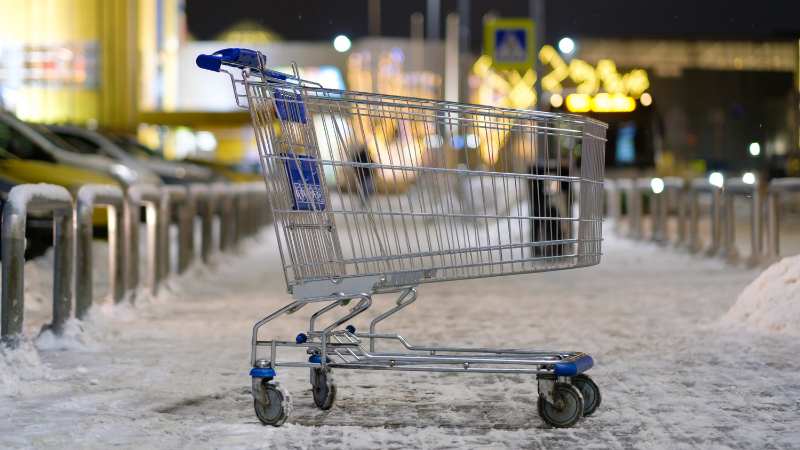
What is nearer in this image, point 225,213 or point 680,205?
point 225,213

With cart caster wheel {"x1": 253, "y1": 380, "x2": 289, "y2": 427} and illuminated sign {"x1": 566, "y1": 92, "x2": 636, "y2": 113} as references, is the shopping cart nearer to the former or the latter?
cart caster wheel {"x1": 253, "y1": 380, "x2": 289, "y2": 427}

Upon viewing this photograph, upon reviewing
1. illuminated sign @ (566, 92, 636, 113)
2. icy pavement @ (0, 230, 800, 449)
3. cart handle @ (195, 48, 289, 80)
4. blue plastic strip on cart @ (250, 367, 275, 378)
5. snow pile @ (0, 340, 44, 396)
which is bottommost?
icy pavement @ (0, 230, 800, 449)

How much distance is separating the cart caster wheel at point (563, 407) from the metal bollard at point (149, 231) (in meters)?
5.01

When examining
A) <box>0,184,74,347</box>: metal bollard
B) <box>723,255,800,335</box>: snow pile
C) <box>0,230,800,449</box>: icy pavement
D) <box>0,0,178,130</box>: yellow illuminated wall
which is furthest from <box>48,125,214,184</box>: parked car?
<box>0,0,178,130</box>: yellow illuminated wall

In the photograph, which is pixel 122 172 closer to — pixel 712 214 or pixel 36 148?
pixel 36 148

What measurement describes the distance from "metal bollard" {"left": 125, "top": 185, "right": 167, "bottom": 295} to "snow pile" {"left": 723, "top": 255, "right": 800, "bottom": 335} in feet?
13.2

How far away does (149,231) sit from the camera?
34.6ft

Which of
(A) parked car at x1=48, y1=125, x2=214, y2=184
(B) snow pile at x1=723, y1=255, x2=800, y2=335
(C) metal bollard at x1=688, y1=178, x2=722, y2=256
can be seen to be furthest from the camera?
(A) parked car at x1=48, y1=125, x2=214, y2=184

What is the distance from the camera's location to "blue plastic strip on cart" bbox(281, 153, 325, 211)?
17.5 ft

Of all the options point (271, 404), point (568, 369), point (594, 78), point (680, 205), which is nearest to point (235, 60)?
point (271, 404)

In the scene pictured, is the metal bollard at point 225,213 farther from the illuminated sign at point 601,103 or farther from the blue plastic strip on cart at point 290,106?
the illuminated sign at point 601,103

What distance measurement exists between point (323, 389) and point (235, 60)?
1346mm

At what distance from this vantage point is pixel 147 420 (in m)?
5.34

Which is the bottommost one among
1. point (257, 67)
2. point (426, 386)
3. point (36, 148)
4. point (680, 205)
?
point (426, 386)
